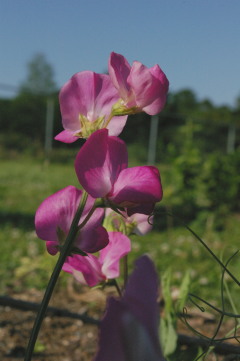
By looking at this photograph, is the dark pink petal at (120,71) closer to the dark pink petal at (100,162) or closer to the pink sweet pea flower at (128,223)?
the dark pink petal at (100,162)

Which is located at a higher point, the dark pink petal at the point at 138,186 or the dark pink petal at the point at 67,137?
the dark pink petal at the point at 67,137

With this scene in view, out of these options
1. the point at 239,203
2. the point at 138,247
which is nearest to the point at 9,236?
the point at 138,247

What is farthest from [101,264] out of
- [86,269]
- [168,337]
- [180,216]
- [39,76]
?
[39,76]

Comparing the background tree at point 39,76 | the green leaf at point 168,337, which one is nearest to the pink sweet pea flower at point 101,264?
the green leaf at point 168,337

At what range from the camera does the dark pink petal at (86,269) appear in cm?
49

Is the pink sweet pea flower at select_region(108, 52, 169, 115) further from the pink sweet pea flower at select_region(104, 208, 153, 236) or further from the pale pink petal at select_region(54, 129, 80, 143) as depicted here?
the pink sweet pea flower at select_region(104, 208, 153, 236)

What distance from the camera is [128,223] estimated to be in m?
0.56

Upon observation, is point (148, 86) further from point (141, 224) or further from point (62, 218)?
point (141, 224)

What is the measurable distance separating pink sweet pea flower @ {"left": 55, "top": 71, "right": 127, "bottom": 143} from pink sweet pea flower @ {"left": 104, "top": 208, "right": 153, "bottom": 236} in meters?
0.15

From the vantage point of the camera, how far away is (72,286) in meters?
1.81

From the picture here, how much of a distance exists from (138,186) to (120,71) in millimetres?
98

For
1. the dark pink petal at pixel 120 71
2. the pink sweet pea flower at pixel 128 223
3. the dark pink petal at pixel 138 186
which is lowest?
the pink sweet pea flower at pixel 128 223

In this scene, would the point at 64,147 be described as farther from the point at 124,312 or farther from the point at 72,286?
the point at 124,312

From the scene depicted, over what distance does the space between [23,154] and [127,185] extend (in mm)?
11694
